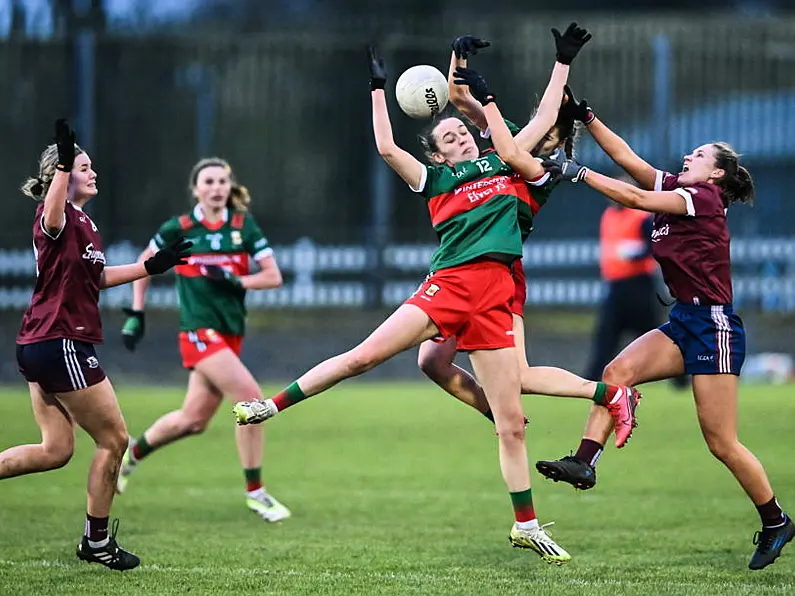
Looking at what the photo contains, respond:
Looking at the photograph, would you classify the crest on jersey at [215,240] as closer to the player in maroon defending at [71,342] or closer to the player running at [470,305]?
the player in maroon defending at [71,342]

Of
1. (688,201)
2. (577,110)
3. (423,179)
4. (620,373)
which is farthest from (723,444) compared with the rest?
(423,179)

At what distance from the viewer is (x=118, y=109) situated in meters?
22.6

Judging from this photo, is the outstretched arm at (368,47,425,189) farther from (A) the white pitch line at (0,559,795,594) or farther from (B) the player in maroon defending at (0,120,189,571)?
(A) the white pitch line at (0,559,795,594)

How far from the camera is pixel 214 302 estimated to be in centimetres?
941

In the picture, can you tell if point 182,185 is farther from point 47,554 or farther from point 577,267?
point 47,554

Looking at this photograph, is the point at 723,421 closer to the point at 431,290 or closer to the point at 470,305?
the point at 470,305

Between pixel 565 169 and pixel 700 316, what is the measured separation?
3.34 ft

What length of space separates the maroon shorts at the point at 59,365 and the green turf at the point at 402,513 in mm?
940

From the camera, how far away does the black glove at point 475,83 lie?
705 cm

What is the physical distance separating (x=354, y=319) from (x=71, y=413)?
13994mm

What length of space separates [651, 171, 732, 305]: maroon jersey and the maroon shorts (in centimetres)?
299

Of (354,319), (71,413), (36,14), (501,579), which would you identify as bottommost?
→ (354,319)

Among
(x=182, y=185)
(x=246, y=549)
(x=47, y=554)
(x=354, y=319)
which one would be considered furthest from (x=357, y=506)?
(x=182, y=185)

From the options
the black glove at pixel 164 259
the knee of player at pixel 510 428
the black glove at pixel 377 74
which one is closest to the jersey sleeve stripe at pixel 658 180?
the knee of player at pixel 510 428
